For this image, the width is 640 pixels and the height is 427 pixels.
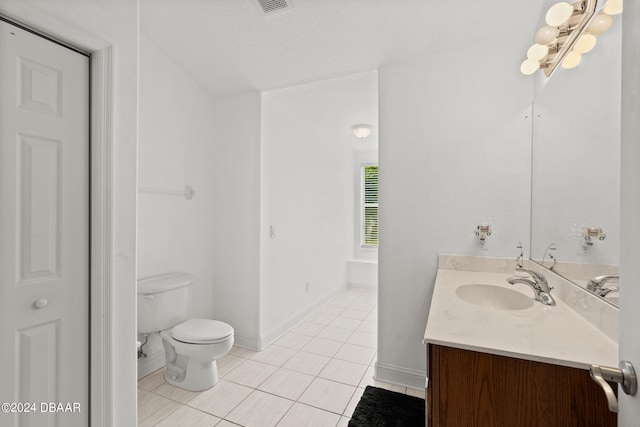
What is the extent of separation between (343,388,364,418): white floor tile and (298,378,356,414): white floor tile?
23 mm

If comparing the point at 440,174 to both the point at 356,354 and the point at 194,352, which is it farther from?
the point at 194,352

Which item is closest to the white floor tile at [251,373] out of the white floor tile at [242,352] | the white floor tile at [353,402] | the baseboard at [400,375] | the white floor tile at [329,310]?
the white floor tile at [242,352]

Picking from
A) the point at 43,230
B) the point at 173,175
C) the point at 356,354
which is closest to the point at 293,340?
the point at 356,354

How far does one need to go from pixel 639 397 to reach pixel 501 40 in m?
2.13

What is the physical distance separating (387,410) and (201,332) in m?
1.33

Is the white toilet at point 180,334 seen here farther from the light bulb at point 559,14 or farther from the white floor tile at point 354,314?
the light bulb at point 559,14

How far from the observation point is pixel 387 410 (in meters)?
1.83

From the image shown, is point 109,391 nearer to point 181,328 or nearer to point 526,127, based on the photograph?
point 181,328

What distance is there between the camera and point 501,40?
6.46ft

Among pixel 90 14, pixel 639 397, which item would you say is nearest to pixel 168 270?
pixel 90 14

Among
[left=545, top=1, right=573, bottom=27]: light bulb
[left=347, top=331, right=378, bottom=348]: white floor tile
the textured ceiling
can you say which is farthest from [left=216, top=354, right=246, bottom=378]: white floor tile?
[left=545, top=1, right=573, bottom=27]: light bulb

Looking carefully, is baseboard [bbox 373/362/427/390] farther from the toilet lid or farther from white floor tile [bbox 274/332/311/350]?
the toilet lid

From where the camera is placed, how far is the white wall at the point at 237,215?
272 cm

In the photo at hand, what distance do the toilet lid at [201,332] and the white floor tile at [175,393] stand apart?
1.23 feet
